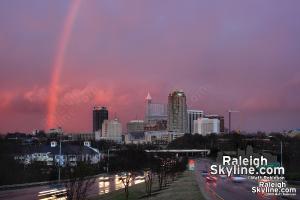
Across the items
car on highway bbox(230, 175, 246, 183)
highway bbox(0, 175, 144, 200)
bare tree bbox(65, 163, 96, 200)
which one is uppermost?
bare tree bbox(65, 163, 96, 200)

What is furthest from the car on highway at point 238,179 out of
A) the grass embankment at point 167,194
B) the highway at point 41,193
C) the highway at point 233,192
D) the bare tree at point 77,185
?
the bare tree at point 77,185

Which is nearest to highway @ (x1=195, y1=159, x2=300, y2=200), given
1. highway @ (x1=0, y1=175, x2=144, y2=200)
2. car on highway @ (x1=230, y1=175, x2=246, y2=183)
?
car on highway @ (x1=230, y1=175, x2=246, y2=183)

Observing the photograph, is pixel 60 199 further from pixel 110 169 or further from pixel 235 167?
pixel 110 169

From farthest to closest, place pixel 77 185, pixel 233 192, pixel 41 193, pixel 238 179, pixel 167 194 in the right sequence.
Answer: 1. pixel 238 179
2. pixel 41 193
3. pixel 233 192
4. pixel 167 194
5. pixel 77 185

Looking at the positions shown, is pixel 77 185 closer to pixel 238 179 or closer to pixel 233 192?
pixel 233 192

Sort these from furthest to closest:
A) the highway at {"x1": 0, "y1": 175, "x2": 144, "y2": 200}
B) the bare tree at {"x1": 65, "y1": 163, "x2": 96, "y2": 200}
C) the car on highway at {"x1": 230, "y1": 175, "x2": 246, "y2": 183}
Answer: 1. the car on highway at {"x1": 230, "y1": 175, "x2": 246, "y2": 183}
2. the highway at {"x1": 0, "y1": 175, "x2": 144, "y2": 200}
3. the bare tree at {"x1": 65, "y1": 163, "x2": 96, "y2": 200}

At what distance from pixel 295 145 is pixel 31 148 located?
71.3m

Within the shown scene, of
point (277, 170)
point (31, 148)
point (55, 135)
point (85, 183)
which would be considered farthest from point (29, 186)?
point (55, 135)

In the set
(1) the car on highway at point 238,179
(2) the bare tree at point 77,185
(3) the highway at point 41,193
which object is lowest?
(3) the highway at point 41,193

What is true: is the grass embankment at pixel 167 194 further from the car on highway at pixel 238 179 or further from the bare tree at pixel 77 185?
the bare tree at pixel 77 185

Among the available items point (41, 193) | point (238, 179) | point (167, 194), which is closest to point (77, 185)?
point (167, 194)

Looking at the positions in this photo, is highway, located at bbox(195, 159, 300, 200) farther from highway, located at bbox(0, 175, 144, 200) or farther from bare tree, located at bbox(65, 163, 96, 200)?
bare tree, located at bbox(65, 163, 96, 200)

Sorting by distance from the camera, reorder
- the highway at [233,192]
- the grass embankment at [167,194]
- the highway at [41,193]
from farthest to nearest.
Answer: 1. the highway at [41,193]
2. the highway at [233,192]
3. the grass embankment at [167,194]

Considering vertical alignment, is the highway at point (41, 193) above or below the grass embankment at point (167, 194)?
below
